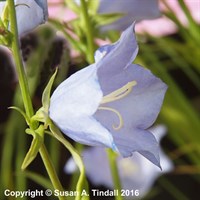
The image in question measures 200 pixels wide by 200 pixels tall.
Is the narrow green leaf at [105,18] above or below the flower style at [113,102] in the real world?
above

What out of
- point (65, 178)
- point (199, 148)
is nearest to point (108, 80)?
point (199, 148)

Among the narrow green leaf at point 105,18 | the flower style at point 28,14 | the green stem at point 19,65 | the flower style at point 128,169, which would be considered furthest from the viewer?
the flower style at point 128,169

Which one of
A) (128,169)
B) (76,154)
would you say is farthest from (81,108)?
(128,169)

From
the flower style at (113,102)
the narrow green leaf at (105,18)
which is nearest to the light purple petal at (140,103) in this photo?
the flower style at (113,102)

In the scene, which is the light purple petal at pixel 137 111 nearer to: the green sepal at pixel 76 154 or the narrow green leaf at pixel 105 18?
the green sepal at pixel 76 154

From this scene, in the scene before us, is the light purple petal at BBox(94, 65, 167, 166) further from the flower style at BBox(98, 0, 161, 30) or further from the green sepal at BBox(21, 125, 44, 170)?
the flower style at BBox(98, 0, 161, 30)

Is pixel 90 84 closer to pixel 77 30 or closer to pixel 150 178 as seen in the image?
pixel 77 30

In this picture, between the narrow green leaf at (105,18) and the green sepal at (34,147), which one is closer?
the green sepal at (34,147)

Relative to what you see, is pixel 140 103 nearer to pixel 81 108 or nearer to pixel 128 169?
pixel 81 108
